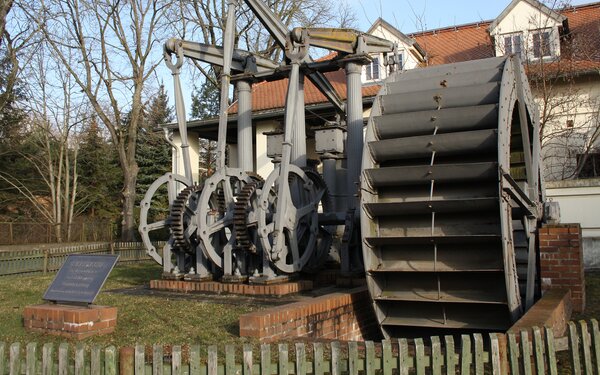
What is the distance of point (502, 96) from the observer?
7.41 metres

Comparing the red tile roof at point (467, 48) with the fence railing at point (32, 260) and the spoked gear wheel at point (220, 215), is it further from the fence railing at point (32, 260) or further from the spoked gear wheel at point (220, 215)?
the spoked gear wheel at point (220, 215)

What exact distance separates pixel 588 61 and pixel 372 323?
1395cm

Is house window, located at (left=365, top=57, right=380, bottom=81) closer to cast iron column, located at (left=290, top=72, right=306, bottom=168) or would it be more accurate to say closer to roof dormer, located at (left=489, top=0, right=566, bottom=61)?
roof dormer, located at (left=489, top=0, right=566, bottom=61)

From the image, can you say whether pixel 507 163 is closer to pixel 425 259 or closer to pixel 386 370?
pixel 425 259

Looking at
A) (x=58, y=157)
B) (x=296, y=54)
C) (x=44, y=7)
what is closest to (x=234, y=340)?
(x=296, y=54)

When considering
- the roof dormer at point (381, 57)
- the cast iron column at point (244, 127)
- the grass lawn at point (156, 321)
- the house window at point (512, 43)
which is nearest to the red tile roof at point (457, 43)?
the roof dormer at point (381, 57)

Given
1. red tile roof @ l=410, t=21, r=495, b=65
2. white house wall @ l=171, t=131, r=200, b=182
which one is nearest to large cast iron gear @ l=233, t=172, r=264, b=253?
red tile roof @ l=410, t=21, r=495, b=65

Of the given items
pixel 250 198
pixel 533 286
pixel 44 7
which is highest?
pixel 44 7

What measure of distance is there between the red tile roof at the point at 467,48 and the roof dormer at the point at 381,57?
0.61 meters

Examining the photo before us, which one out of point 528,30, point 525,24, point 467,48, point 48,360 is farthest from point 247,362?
point 467,48

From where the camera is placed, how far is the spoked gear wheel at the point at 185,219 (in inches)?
378

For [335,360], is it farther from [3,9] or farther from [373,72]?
[3,9]

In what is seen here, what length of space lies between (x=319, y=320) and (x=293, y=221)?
7.82 feet

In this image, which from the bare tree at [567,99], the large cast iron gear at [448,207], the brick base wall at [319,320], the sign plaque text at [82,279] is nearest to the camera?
the brick base wall at [319,320]
